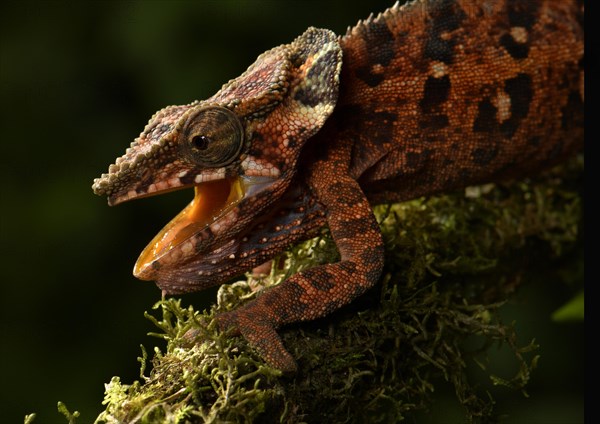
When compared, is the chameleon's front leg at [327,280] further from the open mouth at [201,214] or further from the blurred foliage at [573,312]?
the blurred foliage at [573,312]

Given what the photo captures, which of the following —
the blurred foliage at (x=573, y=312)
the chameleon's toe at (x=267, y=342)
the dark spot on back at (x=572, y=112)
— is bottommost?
the blurred foliage at (x=573, y=312)

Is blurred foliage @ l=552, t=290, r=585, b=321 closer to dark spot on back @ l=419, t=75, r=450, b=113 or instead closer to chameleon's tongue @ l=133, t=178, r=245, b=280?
dark spot on back @ l=419, t=75, r=450, b=113

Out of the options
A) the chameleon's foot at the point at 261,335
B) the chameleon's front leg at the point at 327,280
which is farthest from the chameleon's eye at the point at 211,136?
the chameleon's foot at the point at 261,335

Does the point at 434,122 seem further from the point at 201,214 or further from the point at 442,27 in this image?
the point at 201,214

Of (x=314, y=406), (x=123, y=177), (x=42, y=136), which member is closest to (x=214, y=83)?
(x=42, y=136)

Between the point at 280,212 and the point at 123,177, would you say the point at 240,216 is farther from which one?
the point at 123,177

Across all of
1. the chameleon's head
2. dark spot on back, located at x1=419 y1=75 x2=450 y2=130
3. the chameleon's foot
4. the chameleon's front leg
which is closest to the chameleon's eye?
the chameleon's head
